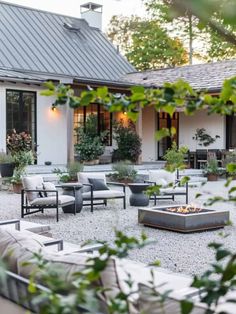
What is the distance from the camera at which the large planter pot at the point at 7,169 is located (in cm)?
1314

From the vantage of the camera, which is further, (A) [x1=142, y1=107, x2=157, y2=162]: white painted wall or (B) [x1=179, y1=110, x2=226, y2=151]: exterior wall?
(A) [x1=142, y1=107, x2=157, y2=162]: white painted wall

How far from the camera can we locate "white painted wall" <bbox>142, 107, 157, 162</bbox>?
67.8 feet

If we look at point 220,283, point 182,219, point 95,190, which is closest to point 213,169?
point 95,190

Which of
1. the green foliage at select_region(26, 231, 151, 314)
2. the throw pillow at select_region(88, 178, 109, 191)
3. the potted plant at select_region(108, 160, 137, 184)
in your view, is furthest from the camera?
the potted plant at select_region(108, 160, 137, 184)

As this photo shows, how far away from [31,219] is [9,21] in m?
12.5

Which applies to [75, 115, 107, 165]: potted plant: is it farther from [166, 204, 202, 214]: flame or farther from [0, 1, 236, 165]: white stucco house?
[166, 204, 202, 214]: flame

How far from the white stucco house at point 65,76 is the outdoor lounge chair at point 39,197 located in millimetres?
5785

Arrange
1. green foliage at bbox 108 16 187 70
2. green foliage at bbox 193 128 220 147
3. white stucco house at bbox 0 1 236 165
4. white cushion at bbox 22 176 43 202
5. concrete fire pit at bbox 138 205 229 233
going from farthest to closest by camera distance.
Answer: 1. green foliage at bbox 108 16 187 70
2. green foliage at bbox 193 128 220 147
3. white stucco house at bbox 0 1 236 165
4. white cushion at bbox 22 176 43 202
5. concrete fire pit at bbox 138 205 229 233

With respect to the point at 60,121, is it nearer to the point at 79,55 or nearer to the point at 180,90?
the point at 79,55

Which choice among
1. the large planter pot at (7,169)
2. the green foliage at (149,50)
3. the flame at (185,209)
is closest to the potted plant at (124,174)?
the large planter pot at (7,169)

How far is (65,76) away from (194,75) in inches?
245

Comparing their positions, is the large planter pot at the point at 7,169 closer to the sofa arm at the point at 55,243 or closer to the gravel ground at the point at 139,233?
the gravel ground at the point at 139,233

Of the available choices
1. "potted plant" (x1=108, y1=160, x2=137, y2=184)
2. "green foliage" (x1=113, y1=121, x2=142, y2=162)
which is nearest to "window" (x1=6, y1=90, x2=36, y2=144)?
"green foliage" (x1=113, y1=121, x2=142, y2=162)

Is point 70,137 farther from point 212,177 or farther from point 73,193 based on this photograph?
point 73,193
